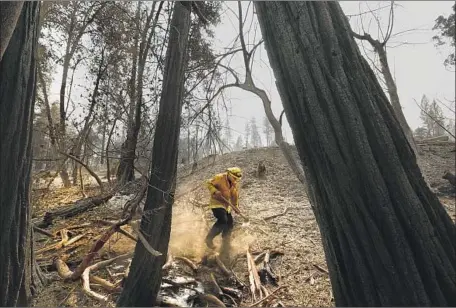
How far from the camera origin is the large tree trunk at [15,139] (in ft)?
8.34

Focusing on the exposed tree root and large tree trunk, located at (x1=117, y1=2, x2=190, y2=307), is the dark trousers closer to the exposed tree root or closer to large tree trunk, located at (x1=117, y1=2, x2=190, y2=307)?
the exposed tree root

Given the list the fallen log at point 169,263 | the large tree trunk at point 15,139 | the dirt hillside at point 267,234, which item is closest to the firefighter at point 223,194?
the dirt hillside at point 267,234

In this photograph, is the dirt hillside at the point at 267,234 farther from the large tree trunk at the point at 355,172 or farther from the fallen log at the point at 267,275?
the large tree trunk at the point at 355,172

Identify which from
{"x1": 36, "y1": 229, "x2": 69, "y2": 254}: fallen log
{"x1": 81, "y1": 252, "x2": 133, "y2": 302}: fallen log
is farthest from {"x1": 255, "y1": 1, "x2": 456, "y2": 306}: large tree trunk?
{"x1": 36, "y1": 229, "x2": 69, "y2": 254}: fallen log

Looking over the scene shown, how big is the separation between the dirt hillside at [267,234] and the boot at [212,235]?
0.48 ft

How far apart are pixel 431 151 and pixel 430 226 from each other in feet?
52.3

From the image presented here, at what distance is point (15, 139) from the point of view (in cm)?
263

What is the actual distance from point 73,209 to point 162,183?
16.7ft

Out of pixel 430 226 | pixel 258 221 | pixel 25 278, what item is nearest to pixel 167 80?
pixel 25 278

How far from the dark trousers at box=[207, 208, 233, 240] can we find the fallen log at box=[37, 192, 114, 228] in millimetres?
2521

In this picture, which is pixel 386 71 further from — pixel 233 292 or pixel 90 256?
pixel 90 256

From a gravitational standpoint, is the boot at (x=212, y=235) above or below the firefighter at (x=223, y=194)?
below

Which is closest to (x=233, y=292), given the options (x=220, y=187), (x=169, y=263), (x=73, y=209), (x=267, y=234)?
(x=169, y=263)

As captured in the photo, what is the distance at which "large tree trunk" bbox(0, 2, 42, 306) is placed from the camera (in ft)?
8.34
